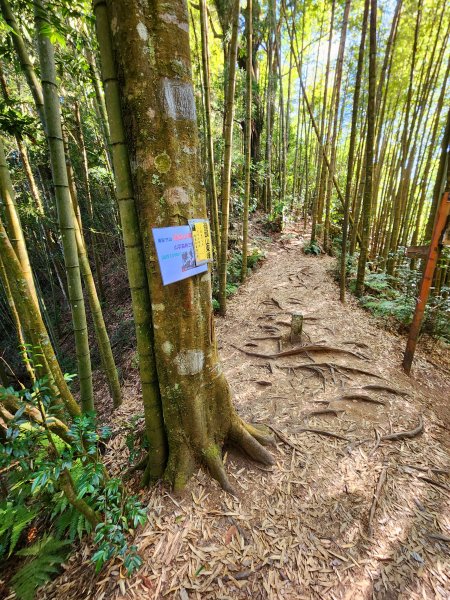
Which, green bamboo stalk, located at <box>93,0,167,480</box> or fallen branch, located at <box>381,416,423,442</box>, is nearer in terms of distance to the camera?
green bamboo stalk, located at <box>93,0,167,480</box>

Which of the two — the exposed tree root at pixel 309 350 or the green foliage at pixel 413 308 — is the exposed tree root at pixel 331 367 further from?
the green foliage at pixel 413 308

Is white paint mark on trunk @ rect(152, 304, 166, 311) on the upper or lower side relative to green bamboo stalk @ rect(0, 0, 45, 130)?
lower

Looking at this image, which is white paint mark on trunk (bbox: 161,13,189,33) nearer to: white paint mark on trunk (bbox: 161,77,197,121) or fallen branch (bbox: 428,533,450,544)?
white paint mark on trunk (bbox: 161,77,197,121)

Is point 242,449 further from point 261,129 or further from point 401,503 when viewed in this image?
point 261,129

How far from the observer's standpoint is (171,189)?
1312 mm

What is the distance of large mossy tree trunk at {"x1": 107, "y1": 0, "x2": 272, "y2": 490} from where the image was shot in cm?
118

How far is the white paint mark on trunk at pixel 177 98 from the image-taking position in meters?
1.23

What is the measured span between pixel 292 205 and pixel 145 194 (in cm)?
1231

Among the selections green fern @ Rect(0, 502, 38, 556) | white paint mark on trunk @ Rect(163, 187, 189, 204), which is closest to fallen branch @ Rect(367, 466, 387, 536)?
green fern @ Rect(0, 502, 38, 556)

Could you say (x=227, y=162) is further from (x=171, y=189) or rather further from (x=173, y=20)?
(x=171, y=189)

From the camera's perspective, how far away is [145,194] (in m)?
1.30

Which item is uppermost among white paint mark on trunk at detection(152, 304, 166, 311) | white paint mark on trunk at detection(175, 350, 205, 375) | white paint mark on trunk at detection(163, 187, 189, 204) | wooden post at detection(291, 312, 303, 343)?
white paint mark on trunk at detection(163, 187, 189, 204)

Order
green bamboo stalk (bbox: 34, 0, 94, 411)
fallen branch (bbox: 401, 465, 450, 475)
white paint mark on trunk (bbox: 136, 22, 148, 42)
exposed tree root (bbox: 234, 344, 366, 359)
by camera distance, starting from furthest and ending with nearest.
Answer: exposed tree root (bbox: 234, 344, 366, 359) < fallen branch (bbox: 401, 465, 450, 475) < green bamboo stalk (bbox: 34, 0, 94, 411) < white paint mark on trunk (bbox: 136, 22, 148, 42)

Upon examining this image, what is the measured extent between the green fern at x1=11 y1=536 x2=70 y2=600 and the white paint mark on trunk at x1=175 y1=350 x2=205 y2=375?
3.88 feet
